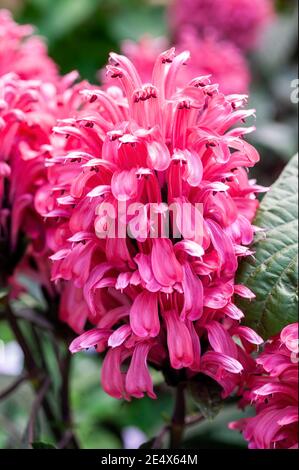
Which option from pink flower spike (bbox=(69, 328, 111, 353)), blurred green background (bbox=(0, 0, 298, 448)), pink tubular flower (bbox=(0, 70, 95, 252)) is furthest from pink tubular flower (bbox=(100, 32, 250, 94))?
pink flower spike (bbox=(69, 328, 111, 353))

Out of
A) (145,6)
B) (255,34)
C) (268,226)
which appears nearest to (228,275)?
(268,226)

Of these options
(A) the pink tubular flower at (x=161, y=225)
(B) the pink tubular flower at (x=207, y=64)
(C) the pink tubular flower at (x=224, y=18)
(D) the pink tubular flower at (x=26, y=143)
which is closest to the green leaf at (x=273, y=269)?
(A) the pink tubular flower at (x=161, y=225)

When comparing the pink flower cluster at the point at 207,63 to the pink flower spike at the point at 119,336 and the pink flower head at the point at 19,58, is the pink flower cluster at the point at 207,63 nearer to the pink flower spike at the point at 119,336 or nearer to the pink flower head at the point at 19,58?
the pink flower head at the point at 19,58

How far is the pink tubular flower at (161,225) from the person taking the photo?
46 centimetres

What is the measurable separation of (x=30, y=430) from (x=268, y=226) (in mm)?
272

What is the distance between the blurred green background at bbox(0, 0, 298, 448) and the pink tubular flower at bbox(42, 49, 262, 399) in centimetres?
22

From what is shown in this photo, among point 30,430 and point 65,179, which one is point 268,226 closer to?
point 65,179

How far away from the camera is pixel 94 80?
1729 mm

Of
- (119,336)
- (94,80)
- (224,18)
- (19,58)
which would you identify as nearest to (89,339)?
(119,336)

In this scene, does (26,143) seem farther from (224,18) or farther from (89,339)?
(224,18)

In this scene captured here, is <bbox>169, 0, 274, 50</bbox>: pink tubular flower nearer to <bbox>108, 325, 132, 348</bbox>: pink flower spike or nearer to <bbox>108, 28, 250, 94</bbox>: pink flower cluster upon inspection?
<bbox>108, 28, 250, 94</bbox>: pink flower cluster

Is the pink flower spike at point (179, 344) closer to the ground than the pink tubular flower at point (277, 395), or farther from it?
farther from it

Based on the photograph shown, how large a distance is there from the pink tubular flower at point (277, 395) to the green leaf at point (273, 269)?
17mm

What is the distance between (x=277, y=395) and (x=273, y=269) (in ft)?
0.29
